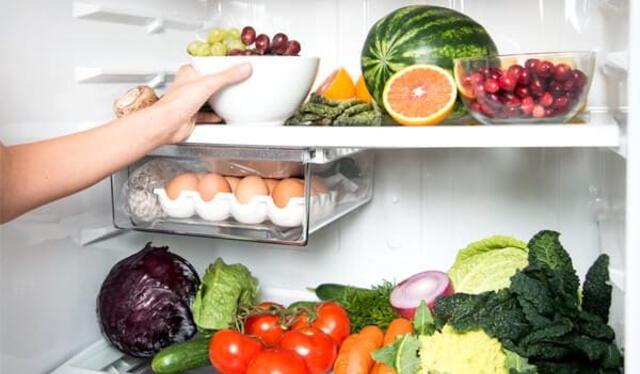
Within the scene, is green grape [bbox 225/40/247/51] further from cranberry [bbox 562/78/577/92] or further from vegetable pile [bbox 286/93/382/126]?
cranberry [bbox 562/78/577/92]

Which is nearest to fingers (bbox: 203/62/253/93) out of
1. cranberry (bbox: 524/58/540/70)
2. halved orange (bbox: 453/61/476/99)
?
halved orange (bbox: 453/61/476/99)

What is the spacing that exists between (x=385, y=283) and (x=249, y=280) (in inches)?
11.1

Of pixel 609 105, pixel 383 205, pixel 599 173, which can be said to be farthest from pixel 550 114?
pixel 383 205

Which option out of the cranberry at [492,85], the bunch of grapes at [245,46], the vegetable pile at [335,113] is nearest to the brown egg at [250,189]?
the vegetable pile at [335,113]

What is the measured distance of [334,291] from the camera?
4.98ft

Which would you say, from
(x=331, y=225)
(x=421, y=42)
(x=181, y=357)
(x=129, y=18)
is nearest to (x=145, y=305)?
(x=181, y=357)

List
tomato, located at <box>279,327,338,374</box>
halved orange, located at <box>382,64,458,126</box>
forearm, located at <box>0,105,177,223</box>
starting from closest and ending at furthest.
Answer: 1. forearm, located at <box>0,105,177,223</box>
2. halved orange, located at <box>382,64,458,126</box>
3. tomato, located at <box>279,327,338,374</box>

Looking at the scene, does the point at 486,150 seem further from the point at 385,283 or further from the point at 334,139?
the point at 334,139

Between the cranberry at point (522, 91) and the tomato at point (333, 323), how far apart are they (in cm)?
53

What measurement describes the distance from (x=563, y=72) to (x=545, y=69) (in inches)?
1.0

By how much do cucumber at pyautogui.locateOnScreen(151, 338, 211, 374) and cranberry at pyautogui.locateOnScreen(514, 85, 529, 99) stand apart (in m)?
0.72

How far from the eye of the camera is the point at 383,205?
5.14 ft

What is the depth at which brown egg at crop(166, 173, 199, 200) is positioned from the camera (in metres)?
1.28

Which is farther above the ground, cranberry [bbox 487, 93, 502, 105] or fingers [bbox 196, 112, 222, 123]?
cranberry [bbox 487, 93, 502, 105]
